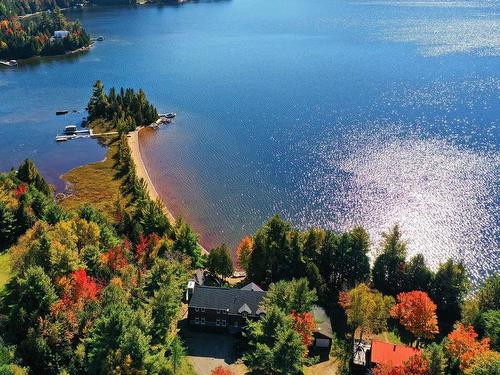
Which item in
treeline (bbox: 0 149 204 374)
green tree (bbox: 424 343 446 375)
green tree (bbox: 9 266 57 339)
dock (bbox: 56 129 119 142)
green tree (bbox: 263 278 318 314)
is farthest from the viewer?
dock (bbox: 56 129 119 142)

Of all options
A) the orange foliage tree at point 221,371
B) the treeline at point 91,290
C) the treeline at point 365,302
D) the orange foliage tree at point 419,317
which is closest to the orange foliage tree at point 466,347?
the treeline at point 365,302

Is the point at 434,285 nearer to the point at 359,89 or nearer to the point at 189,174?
the point at 189,174

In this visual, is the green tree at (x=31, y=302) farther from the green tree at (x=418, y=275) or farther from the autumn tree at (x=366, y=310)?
the green tree at (x=418, y=275)

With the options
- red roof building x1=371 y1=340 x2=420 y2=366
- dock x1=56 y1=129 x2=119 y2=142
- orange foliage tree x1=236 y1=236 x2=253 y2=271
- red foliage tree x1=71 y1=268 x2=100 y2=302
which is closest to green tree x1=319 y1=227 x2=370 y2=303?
orange foliage tree x1=236 y1=236 x2=253 y2=271

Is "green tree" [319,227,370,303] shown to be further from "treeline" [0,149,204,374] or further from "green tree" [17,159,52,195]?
"green tree" [17,159,52,195]

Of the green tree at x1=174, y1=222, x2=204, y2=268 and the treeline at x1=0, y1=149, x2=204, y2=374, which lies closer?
the treeline at x1=0, y1=149, x2=204, y2=374

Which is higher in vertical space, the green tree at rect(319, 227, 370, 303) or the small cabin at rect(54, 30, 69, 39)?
the small cabin at rect(54, 30, 69, 39)

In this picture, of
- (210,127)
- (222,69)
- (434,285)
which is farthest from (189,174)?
(222,69)
